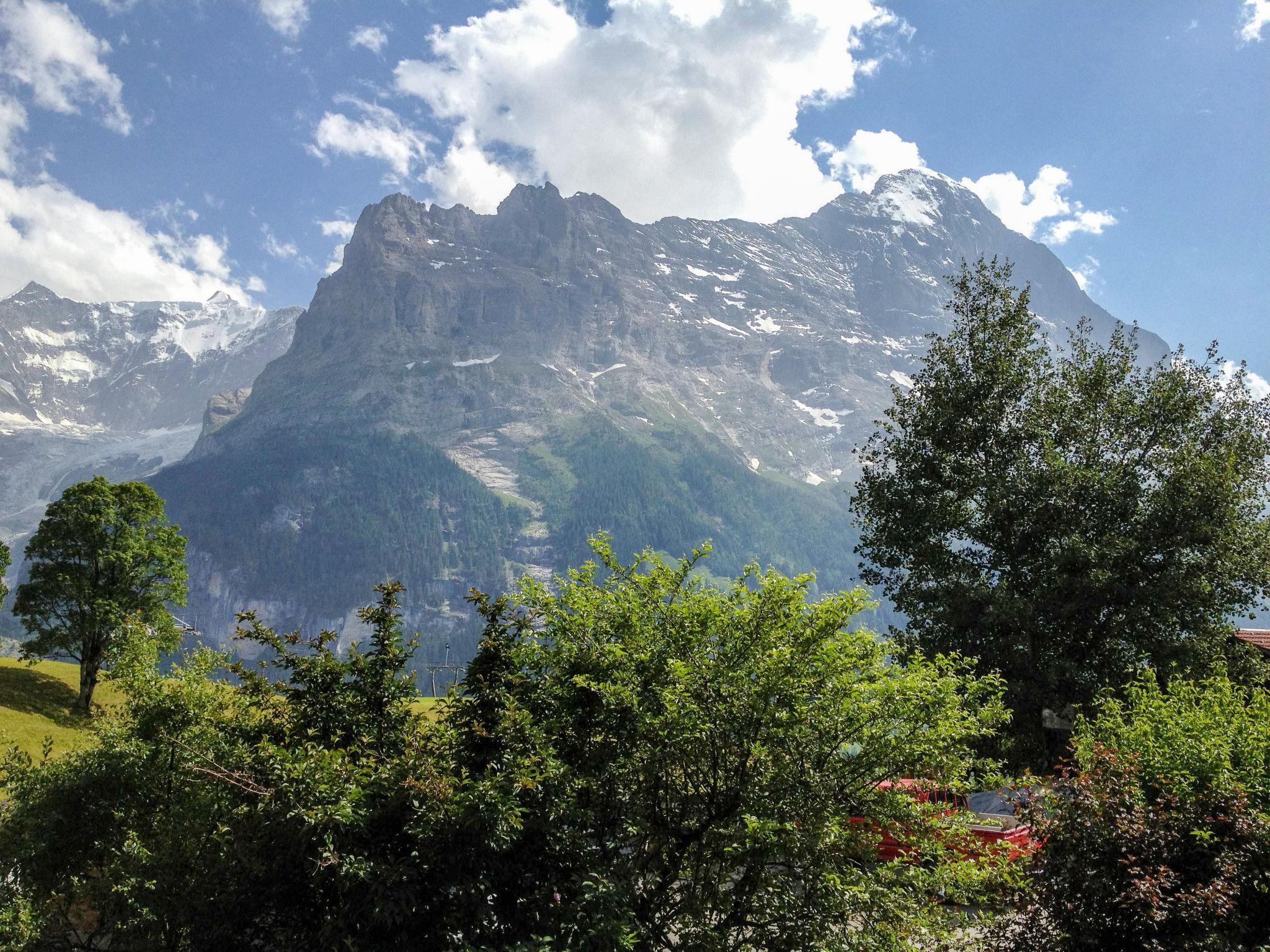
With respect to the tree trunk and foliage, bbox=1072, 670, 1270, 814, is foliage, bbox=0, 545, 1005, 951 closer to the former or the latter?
foliage, bbox=1072, 670, 1270, 814

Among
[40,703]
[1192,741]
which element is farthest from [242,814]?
[40,703]

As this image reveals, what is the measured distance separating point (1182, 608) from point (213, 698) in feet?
94.5

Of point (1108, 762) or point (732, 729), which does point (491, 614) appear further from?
point (1108, 762)

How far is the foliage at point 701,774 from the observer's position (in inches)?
456

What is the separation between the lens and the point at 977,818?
1400 cm

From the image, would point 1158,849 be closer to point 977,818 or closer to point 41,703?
point 977,818

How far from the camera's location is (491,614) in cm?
1402

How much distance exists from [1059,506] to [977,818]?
17.2 meters

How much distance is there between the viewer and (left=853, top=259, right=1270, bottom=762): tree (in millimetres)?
26125

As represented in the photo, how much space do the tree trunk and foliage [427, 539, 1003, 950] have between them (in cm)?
4194

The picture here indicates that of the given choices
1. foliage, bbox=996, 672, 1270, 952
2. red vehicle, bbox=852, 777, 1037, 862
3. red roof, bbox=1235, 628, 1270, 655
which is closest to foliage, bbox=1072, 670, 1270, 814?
foliage, bbox=996, 672, 1270, 952

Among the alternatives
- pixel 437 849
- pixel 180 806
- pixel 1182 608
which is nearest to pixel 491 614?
pixel 437 849

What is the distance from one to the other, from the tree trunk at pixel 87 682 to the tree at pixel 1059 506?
4271 centimetres

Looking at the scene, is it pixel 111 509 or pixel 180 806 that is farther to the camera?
pixel 111 509
